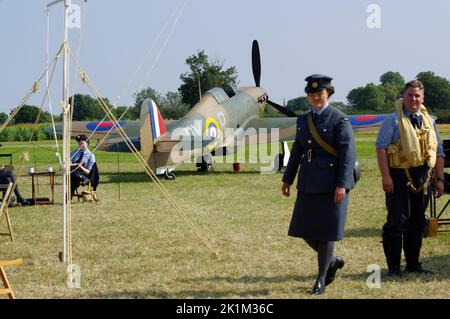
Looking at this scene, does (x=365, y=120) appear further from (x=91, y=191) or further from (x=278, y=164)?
(x=91, y=191)

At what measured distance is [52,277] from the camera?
6.54 meters

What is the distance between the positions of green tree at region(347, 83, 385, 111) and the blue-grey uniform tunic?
75075 millimetres

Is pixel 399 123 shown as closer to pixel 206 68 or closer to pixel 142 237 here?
pixel 142 237

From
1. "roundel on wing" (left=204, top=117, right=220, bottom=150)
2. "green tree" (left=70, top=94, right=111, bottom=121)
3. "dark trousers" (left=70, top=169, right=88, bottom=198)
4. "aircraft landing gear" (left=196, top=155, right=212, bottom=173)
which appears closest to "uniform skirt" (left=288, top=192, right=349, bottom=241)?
"dark trousers" (left=70, top=169, right=88, bottom=198)

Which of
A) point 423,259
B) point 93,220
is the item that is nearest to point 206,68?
point 93,220

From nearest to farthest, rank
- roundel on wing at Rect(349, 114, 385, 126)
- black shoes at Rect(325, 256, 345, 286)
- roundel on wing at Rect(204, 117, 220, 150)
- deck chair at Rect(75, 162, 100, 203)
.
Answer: black shoes at Rect(325, 256, 345, 286) < deck chair at Rect(75, 162, 100, 203) < roundel on wing at Rect(204, 117, 220, 150) < roundel on wing at Rect(349, 114, 385, 126)

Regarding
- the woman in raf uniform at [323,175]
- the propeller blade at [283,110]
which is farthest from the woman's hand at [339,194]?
the propeller blade at [283,110]

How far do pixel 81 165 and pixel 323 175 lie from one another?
8.06 meters

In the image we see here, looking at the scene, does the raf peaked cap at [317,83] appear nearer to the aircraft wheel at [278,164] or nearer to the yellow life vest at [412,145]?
the yellow life vest at [412,145]

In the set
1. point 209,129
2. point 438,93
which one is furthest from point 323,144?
point 438,93

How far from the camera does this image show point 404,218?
6.17 metres

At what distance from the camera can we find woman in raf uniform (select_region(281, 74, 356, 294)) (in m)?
5.57

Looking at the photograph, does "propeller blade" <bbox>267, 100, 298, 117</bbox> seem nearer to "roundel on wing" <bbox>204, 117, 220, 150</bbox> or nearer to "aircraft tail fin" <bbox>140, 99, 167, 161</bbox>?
"roundel on wing" <bbox>204, 117, 220, 150</bbox>
